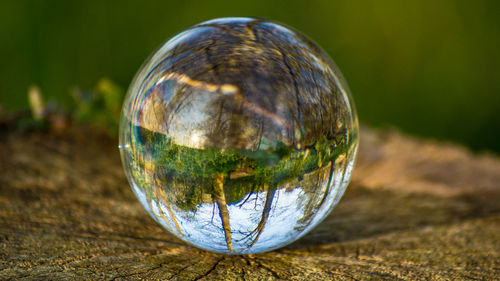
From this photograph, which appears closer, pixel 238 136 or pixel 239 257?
pixel 238 136

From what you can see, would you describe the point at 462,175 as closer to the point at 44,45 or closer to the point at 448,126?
the point at 448,126

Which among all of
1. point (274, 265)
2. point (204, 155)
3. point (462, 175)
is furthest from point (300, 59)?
point (462, 175)

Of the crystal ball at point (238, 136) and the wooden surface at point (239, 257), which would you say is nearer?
the crystal ball at point (238, 136)

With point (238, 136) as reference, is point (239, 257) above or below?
below

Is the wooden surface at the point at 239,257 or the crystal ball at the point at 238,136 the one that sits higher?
the crystal ball at the point at 238,136
